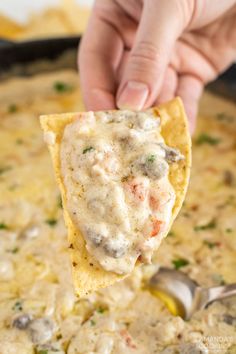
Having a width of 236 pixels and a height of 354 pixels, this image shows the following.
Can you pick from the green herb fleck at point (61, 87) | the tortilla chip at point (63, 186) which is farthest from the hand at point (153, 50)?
the green herb fleck at point (61, 87)

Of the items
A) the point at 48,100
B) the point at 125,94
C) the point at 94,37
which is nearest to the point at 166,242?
the point at 125,94

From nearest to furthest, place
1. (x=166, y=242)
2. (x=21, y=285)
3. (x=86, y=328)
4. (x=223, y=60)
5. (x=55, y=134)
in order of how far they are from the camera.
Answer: (x=55, y=134), (x=86, y=328), (x=21, y=285), (x=166, y=242), (x=223, y=60)

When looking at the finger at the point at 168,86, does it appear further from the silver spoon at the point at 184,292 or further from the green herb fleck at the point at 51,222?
the silver spoon at the point at 184,292

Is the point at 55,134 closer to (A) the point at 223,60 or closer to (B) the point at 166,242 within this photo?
(B) the point at 166,242

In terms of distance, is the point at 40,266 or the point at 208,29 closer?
the point at 40,266

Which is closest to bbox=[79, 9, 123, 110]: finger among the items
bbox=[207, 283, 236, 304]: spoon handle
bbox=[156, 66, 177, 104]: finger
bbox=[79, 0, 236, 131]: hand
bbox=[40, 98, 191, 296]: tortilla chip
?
bbox=[79, 0, 236, 131]: hand

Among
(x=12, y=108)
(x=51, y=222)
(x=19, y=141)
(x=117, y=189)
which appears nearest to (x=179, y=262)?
(x=51, y=222)
